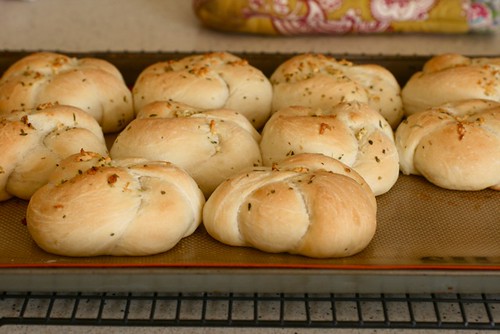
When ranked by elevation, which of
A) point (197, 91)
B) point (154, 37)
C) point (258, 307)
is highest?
point (197, 91)

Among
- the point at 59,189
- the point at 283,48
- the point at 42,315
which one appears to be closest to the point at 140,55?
the point at 283,48

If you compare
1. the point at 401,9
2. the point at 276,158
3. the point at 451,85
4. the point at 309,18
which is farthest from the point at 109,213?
the point at 401,9

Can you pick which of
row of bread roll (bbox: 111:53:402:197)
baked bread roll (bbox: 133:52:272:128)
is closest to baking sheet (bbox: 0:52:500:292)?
row of bread roll (bbox: 111:53:402:197)

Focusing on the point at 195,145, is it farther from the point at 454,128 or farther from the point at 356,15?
the point at 356,15

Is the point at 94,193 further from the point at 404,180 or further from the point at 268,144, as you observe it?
the point at 404,180

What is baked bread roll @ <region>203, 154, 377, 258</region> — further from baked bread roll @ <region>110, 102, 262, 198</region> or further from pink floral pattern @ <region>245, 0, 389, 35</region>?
pink floral pattern @ <region>245, 0, 389, 35</region>

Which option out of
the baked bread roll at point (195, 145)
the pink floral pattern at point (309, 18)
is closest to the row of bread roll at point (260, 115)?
the baked bread roll at point (195, 145)
